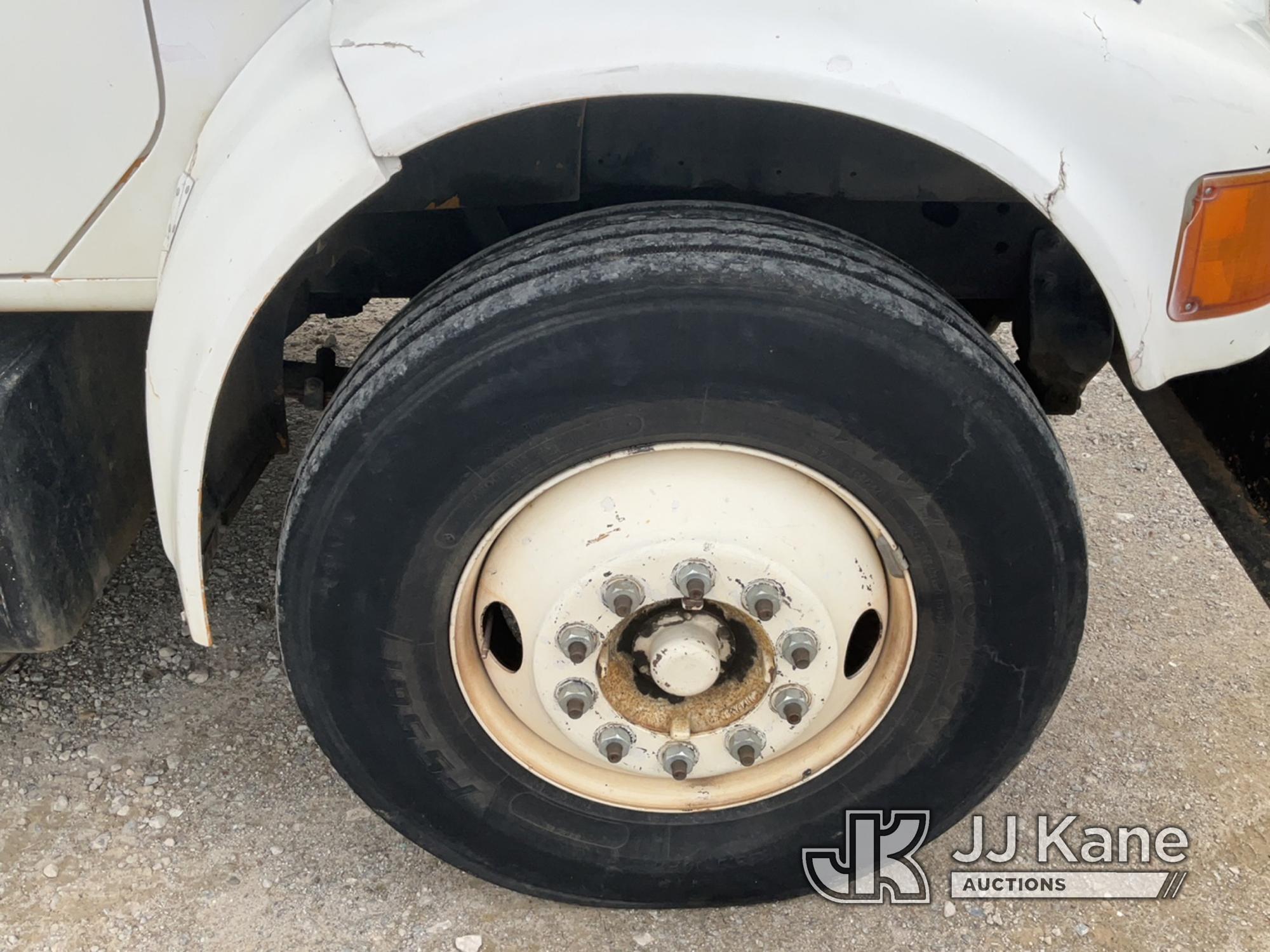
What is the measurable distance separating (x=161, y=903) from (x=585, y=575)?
41.1 inches

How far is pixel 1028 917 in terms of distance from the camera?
74.3 inches

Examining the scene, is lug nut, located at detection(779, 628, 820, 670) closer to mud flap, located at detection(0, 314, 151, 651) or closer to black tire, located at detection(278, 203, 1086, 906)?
black tire, located at detection(278, 203, 1086, 906)

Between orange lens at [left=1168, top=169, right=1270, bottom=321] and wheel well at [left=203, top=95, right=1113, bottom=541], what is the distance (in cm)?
31

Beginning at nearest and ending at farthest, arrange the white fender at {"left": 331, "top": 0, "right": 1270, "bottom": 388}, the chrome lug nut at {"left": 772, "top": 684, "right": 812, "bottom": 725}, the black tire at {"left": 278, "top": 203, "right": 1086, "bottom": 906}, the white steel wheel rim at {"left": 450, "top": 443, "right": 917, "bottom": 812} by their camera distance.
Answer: the white fender at {"left": 331, "top": 0, "right": 1270, "bottom": 388} → the black tire at {"left": 278, "top": 203, "right": 1086, "bottom": 906} → the white steel wheel rim at {"left": 450, "top": 443, "right": 917, "bottom": 812} → the chrome lug nut at {"left": 772, "top": 684, "right": 812, "bottom": 725}

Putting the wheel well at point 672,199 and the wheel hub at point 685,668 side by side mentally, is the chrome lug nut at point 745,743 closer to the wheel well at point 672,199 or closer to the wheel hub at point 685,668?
the wheel hub at point 685,668

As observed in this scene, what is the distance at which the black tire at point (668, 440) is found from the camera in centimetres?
135

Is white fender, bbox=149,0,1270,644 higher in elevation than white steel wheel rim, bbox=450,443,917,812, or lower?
higher

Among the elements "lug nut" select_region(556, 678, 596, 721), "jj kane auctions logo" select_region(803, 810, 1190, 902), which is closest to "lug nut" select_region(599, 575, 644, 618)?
"lug nut" select_region(556, 678, 596, 721)

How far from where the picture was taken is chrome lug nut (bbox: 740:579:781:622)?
1516mm

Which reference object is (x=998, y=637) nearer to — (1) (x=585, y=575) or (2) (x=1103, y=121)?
(1) (x=585, y=575)

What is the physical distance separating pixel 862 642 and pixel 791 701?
19 centimetres

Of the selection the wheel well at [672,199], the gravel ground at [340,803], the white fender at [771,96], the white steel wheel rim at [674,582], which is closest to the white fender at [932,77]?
the white fender at [771,96]

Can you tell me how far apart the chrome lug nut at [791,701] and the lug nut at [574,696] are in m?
0.28

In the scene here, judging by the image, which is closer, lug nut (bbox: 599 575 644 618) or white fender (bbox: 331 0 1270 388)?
white fender (bbox: 331 0 1270 388)
